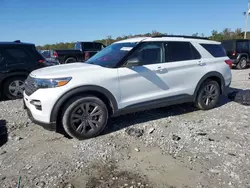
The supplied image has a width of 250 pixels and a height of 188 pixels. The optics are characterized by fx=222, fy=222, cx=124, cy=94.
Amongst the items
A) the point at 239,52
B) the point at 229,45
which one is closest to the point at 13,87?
the point at 229,45

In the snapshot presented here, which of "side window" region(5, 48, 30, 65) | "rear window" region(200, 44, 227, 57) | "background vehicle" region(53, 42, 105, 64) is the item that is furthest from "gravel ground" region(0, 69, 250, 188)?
"background vehicle" region(53, 42, 105, 64)

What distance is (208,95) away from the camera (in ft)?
17.8

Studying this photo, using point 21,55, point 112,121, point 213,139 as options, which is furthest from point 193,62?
point 21,55

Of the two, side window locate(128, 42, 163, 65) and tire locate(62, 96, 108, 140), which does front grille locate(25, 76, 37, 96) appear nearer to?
tire locate(62, 96, 108, 140)

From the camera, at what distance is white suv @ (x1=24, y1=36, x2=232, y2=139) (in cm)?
369

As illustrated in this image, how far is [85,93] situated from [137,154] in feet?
4.47

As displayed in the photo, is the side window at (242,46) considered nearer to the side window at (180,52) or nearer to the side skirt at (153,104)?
the side window at (180,52)

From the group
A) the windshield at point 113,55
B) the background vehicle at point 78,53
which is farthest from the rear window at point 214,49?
the background vehicle at point 78,53

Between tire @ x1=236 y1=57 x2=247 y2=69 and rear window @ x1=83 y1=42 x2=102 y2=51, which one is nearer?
tire @ x1=236 y1=57 x2=247 y2=69

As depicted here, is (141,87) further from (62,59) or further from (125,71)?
(62,59)

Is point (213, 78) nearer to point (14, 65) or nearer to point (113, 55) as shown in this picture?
point (113, 55)

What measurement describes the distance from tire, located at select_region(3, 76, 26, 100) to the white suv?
9.15ft

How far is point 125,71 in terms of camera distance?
161 inches

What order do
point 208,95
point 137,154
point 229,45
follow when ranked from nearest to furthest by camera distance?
point 137,154 < point 208,95 < point 229,45
